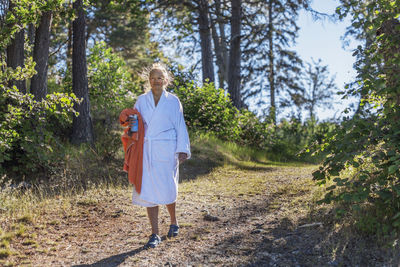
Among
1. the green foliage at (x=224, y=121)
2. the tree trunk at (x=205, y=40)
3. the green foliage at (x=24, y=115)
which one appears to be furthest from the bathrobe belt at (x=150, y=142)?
the tree trunk at (x=205, y=40)

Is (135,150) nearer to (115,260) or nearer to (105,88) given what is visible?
(115,260)

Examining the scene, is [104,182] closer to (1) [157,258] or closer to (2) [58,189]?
(2) [58,189]

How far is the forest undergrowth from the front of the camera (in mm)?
4051

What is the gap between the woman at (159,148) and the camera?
177 inches

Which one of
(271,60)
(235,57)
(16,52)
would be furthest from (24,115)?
(271,60)

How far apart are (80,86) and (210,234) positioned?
6.49 m

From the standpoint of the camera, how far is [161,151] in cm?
453

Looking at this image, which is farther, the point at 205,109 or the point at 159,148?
the point at 205,109

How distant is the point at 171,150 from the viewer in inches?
180

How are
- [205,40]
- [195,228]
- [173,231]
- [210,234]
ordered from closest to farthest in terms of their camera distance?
1. [173,231]
2. [210,234]
3. [195,228]
4. [205,40]

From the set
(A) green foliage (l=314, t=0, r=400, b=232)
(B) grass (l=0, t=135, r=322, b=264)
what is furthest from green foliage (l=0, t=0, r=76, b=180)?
(A) green foliage (l=314, t=0, r=400, b=232)

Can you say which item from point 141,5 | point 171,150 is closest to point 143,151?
point 171,150

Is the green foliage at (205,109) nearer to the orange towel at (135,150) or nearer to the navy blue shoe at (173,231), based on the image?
the navy blue shoe at (173,231)

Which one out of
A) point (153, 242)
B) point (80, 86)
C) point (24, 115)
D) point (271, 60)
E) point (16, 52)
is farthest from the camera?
point (271, 60)
